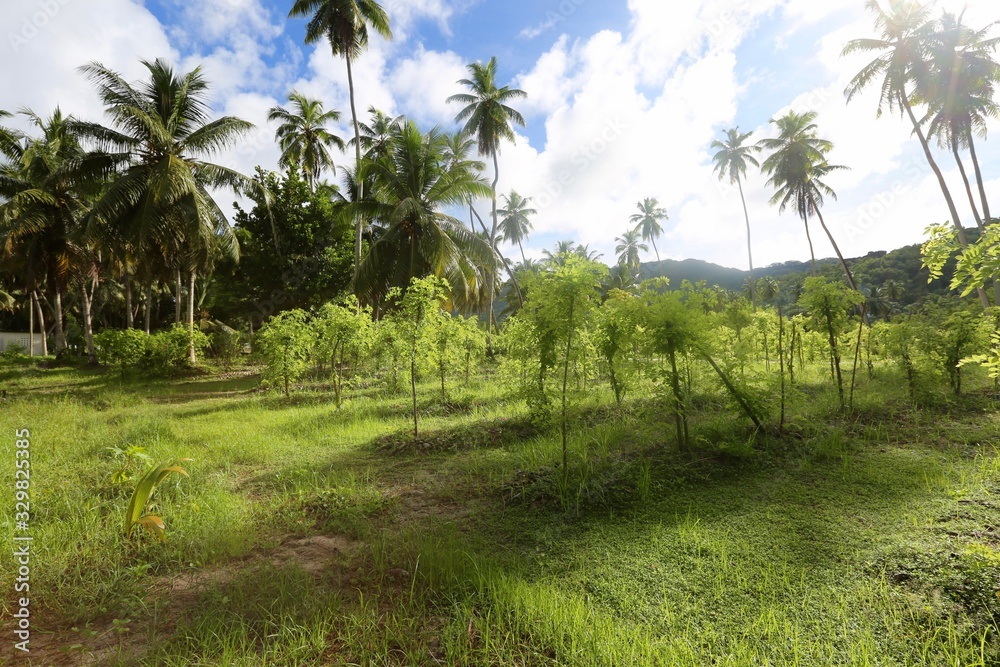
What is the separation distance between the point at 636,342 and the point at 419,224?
11155 millimetres

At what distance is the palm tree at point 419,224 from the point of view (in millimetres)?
14359

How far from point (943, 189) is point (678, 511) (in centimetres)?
2041

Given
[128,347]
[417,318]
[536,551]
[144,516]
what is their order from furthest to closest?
[128,347], [417,318], [144,516], [536,551]

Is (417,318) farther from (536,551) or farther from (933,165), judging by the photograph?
(933,165)

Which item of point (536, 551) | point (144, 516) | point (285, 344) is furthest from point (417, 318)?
point (285, 344)

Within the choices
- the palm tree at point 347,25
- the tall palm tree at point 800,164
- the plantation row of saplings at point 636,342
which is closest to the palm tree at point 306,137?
the palm tree at point 347,25

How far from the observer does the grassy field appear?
2275 mm

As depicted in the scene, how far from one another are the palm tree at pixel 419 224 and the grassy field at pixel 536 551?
9132 mm

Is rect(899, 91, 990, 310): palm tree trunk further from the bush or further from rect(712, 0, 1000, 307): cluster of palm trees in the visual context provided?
the bush

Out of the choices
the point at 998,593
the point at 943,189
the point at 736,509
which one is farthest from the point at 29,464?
the point at 943,189

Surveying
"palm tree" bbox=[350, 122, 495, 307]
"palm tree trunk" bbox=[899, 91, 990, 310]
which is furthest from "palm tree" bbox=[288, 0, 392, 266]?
"palm tree trunk" bbox=[899, 91, 990, 310]

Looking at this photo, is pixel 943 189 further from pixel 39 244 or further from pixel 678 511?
pixel 39 244

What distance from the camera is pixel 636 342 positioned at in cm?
520

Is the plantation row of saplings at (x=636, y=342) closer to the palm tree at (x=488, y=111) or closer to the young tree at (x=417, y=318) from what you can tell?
the young tree at (x=417, y=318)
